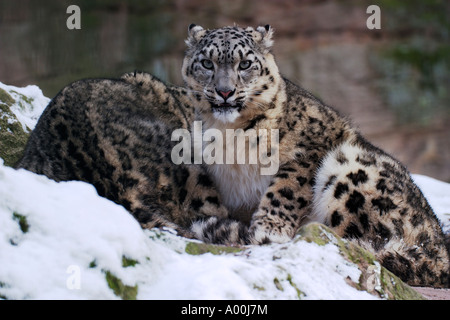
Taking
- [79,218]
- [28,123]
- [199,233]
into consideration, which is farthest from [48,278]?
[28,123]

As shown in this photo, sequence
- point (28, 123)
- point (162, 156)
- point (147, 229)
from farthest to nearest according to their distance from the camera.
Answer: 1. point (28, 123)
2. point (162, 156)
3. point (147, 229)

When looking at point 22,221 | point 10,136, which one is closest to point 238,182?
point 10,136

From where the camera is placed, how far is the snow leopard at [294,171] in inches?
147

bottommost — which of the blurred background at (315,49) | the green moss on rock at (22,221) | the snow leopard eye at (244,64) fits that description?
the green moss on rock at (22,221)

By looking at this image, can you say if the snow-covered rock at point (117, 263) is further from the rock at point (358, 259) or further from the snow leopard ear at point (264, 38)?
the snow leopard ear at point (264, 38)

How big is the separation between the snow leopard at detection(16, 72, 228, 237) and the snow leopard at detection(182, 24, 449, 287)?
25cm

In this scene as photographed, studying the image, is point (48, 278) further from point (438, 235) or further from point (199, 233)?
point (438, 235)

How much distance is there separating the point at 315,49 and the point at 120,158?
815cm

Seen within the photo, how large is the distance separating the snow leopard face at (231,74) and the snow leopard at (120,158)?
0.38 m

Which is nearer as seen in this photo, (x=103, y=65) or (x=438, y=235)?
(x=438, y=235)

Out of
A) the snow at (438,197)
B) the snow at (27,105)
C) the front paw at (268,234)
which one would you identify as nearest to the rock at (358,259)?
the front paw at (268,234)

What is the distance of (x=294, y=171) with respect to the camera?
13.5ft

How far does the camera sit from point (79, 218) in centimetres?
251
